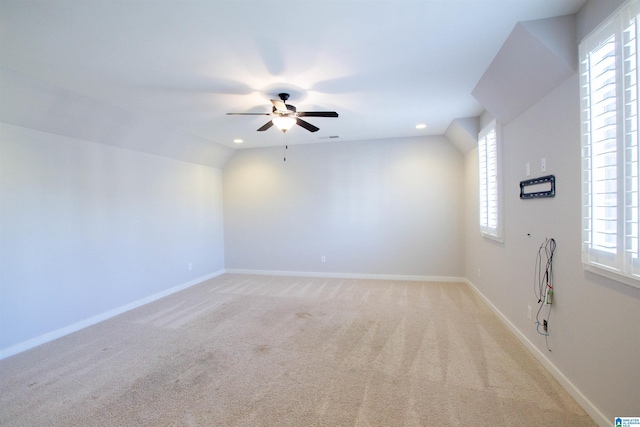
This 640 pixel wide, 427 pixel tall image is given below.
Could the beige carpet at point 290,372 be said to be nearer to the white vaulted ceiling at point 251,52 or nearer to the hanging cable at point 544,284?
the hanging cable at point 544,284

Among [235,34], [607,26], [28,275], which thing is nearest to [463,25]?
[607,26]

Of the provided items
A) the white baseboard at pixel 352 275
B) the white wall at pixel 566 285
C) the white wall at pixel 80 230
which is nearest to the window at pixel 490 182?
the white wall at pixel 566 285

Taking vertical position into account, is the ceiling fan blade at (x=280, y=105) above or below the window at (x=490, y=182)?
above

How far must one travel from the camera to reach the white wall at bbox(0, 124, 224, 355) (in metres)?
2.95

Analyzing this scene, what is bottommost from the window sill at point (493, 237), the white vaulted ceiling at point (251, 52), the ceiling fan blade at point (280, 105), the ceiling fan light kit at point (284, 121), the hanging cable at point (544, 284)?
the hanging cable at point (544, 284)

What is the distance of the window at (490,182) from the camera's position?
345 centimetres

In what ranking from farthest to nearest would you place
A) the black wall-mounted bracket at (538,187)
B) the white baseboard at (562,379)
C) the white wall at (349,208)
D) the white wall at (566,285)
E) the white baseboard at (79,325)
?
the white wall at (349,208) < the white baseboard at (79,325) < the black wall-mounted bracket at (538,187) < the white baseboard at (562,379) < the white wall at (566,285)

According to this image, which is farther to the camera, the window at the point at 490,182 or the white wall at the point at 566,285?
the window at the point at 490,182

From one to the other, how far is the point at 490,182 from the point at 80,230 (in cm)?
525

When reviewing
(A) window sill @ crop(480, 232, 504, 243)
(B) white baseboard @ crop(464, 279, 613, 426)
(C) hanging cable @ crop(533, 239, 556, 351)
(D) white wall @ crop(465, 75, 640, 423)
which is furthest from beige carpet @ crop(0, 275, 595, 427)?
(A) window sill @ crop(480, 232, 504, 243)

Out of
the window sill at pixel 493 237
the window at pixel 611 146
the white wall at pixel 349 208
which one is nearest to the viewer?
the window at pixel 611 146

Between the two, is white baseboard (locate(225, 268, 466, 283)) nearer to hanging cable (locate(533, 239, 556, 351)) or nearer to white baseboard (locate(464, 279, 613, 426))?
white baseboard (locate(464, 279, 613, 426))

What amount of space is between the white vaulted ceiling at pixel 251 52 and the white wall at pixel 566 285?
764mm

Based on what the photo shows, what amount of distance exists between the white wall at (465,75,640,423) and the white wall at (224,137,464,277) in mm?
1952
